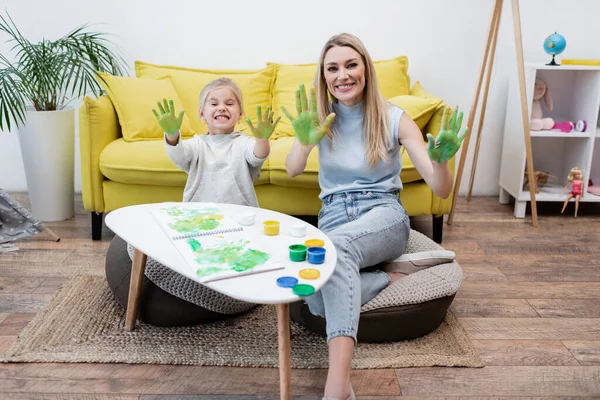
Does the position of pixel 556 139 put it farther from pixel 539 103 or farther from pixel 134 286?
pixel 134 286

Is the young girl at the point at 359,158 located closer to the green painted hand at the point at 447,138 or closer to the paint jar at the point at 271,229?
the green painted hand at the point at 447,138

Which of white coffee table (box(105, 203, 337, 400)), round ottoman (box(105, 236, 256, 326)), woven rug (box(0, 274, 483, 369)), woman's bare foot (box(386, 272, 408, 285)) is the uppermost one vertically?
white coffee table (box(105, 203, 337, 400))

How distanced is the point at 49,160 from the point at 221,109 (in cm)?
125

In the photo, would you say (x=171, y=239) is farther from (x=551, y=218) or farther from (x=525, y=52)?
(x=525, y=52)

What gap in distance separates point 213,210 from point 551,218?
6.72ft

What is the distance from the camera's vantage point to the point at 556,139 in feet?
11.2

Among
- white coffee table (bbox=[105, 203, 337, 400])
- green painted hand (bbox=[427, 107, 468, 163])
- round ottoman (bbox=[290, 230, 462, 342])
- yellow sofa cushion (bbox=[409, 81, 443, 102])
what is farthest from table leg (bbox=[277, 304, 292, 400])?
yellow sofa cushion (bbox=[409, 81, 443, 102])

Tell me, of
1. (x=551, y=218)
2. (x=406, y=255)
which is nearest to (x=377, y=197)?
(x=406, y=255)

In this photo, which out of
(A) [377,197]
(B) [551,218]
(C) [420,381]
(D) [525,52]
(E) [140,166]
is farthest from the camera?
(D) [525,52]

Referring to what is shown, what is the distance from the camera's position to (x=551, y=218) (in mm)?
3154

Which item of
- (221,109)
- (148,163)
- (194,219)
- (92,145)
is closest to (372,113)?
(221,109)

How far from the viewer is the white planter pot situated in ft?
9.35

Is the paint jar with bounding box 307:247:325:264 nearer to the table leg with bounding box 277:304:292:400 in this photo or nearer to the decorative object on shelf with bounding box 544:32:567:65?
the table leg with bounding box 277:304:292:400

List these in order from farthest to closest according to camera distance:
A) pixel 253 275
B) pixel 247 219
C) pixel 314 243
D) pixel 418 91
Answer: pixel 418 91 → pixel 247 219 → pixel 314 243 → pixel 253 275
